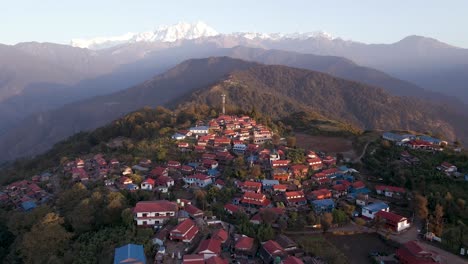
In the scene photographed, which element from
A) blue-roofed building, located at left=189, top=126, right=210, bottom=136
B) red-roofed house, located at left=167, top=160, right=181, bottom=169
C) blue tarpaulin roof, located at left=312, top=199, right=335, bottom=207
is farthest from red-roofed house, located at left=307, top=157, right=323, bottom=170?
blue-roofed building, located at left=189, top=126, right=210, bottom=136

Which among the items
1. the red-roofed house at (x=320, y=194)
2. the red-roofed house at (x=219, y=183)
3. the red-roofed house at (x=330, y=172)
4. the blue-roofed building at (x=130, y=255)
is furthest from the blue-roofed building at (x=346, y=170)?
the blue-roofed building at (x=130, y=255)

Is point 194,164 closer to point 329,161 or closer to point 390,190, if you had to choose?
point 329,161

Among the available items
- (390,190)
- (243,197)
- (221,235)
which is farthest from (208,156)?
(390,190)

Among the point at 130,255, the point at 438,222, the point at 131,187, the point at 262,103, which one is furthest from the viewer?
the point at 262,103

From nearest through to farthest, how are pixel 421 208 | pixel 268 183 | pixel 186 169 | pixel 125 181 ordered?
1. pixel 421 208
2. pixel 125 181
3. pixel 268 183
4. pixel 186 169

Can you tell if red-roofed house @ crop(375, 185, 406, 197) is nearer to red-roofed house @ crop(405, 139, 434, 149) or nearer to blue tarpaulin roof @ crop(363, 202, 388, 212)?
blue tarpaulin roof @ crop(363, 202, 388, 212)

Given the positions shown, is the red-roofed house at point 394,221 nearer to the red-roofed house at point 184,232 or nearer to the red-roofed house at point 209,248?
the red-roofed house at point 209,248

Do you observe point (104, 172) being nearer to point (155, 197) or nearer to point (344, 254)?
point (155, 197)
